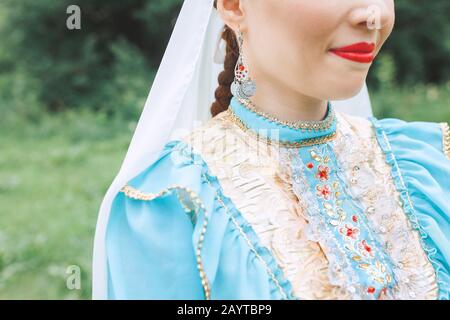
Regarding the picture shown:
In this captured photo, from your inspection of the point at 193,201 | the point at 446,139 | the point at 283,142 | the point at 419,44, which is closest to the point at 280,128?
the point at 283,142

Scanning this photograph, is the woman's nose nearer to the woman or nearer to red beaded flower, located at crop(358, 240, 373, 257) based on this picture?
the woman

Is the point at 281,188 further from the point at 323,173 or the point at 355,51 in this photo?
the point at 355,51

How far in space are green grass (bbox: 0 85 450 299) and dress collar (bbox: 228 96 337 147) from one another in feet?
5.54

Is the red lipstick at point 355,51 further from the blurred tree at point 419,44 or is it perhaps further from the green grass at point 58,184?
the blurred tree at point 419,44

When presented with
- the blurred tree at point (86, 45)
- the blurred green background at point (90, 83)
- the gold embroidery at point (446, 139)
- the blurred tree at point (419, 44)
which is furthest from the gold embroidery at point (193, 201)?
the blurred tree at point (419, 44)

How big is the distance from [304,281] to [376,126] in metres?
0.45

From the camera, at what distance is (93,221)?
3.67 metres

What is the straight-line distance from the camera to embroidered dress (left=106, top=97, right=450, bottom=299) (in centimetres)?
130

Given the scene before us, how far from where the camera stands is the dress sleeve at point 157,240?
51.1 inches

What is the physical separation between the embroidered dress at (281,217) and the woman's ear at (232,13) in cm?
15

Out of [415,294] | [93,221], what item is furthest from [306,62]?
[93,221]

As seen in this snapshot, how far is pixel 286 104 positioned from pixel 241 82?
0.35 ft

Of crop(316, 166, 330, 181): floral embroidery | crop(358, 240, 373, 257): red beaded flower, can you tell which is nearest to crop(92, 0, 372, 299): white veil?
crop(316, 166, 330, 181): floral embroidery
